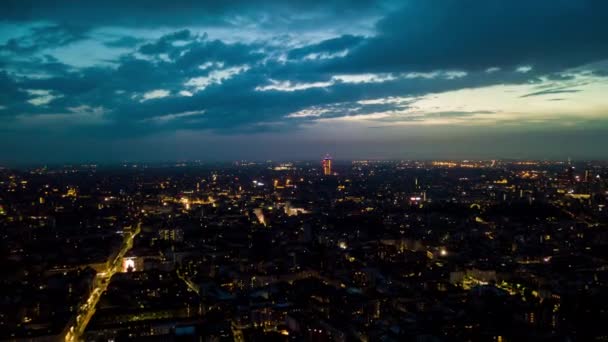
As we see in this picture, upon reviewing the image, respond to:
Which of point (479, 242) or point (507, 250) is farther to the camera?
point (479, 242)

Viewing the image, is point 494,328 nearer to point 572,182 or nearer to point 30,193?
point 30,193

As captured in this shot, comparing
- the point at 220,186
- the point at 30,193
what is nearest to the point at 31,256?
the point at 30,193

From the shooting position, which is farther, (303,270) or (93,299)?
(303,270)

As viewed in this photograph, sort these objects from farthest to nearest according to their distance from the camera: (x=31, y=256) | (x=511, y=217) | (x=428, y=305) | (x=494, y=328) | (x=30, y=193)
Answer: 1. (x=30, y=193)
2. (x=511, y=217)
3. (x=31, y=256)
4. (x=428, y=305)
5. (x=494, y=328)

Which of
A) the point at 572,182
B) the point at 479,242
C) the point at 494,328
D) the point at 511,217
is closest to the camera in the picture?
the point at 494,328
